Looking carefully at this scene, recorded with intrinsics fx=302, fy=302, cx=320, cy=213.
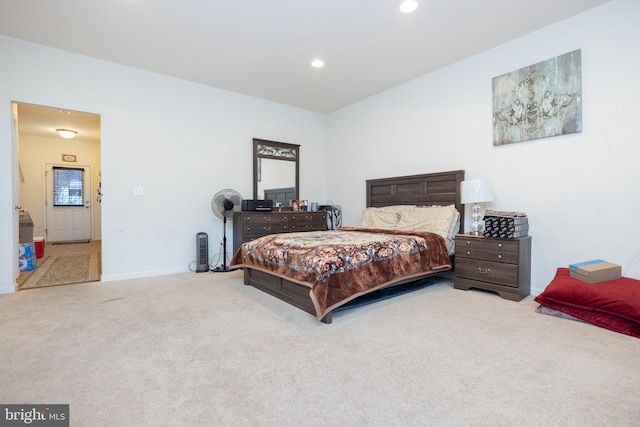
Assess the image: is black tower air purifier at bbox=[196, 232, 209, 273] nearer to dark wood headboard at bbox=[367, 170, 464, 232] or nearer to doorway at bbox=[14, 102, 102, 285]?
dark wood headboard at bbox=[367, 170, 464, 232]

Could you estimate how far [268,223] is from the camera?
15.1ft

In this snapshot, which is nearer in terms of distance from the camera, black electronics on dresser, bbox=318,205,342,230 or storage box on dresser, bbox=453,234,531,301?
storage box on dresser, bbox=453,234,531,301

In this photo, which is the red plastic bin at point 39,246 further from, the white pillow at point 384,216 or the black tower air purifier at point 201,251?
the white pillow at point 384,216

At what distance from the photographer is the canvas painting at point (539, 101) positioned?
2967 millimetres

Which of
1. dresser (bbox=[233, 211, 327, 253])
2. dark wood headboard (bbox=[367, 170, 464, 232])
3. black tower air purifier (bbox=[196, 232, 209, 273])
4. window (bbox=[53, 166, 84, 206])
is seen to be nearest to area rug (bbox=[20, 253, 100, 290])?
black tower air purifier (bbox=[196, 232, 209, 273])

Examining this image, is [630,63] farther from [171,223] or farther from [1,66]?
[1,66]

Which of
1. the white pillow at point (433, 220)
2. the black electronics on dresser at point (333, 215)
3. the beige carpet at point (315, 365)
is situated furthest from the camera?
the black electronics on dresser at point (333, 215)

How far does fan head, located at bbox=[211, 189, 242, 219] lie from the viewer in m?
4.32

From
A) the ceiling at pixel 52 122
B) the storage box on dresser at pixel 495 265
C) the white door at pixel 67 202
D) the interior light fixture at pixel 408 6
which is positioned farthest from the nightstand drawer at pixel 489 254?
the white door at pixel 67 202

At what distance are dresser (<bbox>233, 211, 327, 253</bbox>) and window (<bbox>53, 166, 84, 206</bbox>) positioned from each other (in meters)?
6.03

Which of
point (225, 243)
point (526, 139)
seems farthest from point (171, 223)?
point (526, 139)

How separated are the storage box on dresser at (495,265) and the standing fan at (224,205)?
10.0 ft

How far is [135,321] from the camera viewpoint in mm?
2477

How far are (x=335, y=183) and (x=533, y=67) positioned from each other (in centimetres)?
347
